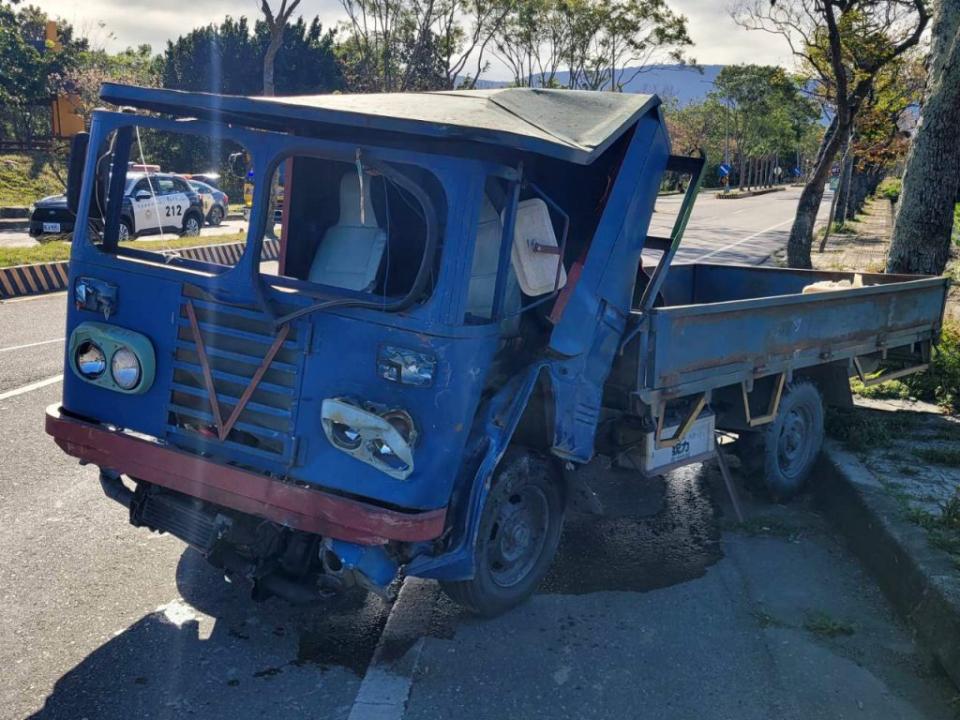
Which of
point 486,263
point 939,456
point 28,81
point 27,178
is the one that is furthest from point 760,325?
point 28,81

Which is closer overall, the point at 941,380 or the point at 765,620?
the point at 765,620

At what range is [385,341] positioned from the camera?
3.69 meters

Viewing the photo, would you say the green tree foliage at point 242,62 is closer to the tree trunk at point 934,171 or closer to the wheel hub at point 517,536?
the tree trunk at point 934,171

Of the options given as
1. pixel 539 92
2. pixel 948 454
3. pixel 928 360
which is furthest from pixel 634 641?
pixel 928 360

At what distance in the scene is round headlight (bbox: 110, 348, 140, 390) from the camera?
13.3ft

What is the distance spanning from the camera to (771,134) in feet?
199

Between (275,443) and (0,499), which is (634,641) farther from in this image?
(0,499)

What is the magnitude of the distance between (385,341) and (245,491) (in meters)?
0.87

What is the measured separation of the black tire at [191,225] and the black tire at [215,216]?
10.7ft

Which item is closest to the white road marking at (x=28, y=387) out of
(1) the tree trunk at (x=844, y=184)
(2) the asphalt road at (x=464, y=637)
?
(2) the asphalt road at (x=464, y=637)

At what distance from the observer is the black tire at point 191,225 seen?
20989 mm

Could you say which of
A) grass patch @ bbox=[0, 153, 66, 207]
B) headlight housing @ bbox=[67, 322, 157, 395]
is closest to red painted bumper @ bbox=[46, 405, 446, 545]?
headlight housing @ bbox=[67, 322, 157, 395]

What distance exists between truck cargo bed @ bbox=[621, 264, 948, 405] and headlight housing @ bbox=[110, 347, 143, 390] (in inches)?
96.4

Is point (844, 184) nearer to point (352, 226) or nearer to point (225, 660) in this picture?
point (352, 226)
